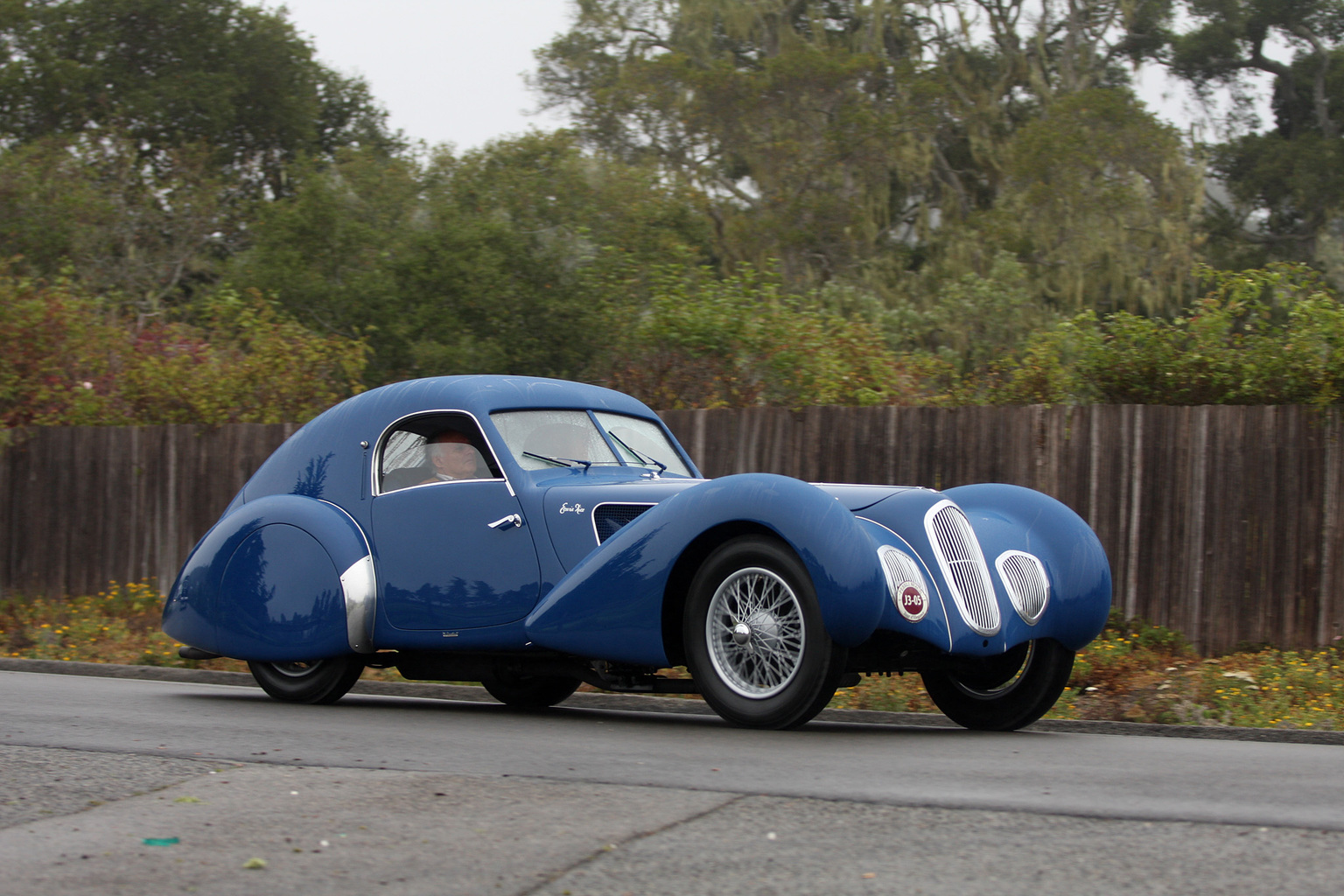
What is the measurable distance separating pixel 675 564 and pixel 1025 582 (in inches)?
69.2

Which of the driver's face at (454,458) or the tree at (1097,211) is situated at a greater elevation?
the tree at (1097,211)

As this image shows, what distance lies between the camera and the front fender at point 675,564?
6.31m

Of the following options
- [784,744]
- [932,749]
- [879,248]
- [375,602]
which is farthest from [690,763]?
[879,248]

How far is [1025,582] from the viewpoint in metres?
7.11

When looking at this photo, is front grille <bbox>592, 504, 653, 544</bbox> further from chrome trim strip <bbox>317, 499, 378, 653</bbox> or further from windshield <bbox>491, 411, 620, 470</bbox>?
chrome trim strip <bbox>317, 499, 378, 653</bbox>

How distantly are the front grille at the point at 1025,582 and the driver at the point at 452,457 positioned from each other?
9.90 ft

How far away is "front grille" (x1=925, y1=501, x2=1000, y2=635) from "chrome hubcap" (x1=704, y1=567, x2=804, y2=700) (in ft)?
2.57

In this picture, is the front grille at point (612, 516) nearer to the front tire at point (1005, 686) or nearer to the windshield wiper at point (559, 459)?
the windshield wiper at point (559, 459)

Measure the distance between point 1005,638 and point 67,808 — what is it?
4.16 m

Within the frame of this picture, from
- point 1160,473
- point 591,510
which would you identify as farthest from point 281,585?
point 1160,473

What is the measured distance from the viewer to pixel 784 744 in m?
6.28

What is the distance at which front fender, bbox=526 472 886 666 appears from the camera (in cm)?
631

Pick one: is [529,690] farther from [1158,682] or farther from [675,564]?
[1158,682]

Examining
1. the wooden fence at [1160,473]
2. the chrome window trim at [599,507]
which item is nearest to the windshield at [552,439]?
the chrome window trim at [599,507]
